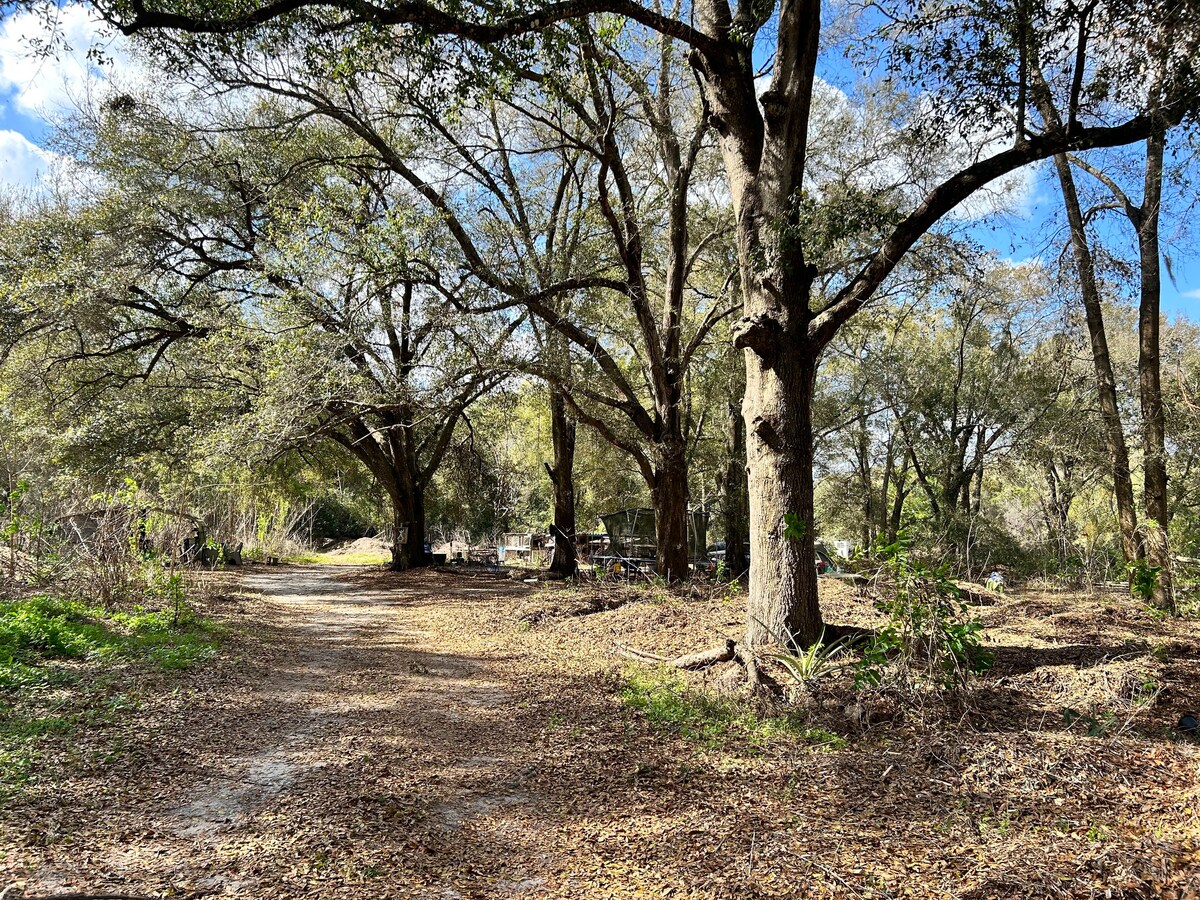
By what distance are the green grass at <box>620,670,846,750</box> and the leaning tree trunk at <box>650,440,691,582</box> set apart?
5.88 meters

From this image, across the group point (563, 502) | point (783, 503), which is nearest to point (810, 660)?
point (783, 503)

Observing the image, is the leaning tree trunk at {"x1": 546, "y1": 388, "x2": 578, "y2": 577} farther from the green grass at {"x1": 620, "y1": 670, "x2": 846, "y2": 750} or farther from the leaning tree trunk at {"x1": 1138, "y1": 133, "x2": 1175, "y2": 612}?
the leaning tree trunk at {"x1": 1138, "y1": 133, "x2": 1175, "y2": 612}

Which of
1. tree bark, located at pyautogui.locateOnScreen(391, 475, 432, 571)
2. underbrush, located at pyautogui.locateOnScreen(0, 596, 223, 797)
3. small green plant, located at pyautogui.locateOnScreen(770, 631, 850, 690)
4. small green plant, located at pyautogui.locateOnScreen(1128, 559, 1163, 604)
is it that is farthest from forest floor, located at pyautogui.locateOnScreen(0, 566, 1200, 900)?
tree bark, located at pyautogui.locateOnScreen(391, 475, 432, 571)

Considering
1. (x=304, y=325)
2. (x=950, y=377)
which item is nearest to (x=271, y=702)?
(x=304, y=325)

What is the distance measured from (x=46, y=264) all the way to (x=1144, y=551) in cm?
1814

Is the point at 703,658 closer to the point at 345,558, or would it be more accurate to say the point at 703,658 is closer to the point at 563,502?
the point at 563,502

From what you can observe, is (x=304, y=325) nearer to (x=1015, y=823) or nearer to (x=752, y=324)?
(x=752, y=324)

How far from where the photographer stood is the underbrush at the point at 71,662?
403 cm

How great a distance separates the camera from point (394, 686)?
20.5 feet

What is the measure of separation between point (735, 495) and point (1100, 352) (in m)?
9.80

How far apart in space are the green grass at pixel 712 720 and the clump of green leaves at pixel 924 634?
58 centimetres

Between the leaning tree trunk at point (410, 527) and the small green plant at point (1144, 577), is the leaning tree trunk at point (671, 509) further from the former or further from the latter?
the leaning tree trunk at point (410, 527)

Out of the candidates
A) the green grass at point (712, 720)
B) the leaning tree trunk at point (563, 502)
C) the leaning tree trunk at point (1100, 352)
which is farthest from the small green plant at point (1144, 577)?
the leaning tree trunk at point (563, 502)

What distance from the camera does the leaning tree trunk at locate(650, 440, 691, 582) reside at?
38.1 feet
